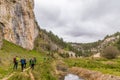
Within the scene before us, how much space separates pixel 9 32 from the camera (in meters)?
161

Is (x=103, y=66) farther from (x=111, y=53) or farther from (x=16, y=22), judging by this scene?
(x=16, y=22)

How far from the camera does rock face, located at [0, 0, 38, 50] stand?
15425 centimetres

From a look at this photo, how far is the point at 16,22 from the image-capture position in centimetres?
17862

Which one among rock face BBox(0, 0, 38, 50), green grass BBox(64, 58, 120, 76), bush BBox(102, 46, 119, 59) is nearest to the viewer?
green grass BBox(64, 58, 120, 76)

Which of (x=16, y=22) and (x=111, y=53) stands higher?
(x=16, y=22)

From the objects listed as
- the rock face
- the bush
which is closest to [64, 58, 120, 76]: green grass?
the rock face

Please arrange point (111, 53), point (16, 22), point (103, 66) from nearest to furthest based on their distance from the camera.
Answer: point (103, 66) < point (16, 22) < point (111, 53)

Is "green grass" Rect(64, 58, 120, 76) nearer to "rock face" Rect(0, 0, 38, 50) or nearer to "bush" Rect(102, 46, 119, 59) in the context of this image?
"rock face" Rect(0, 0, 38, 50)

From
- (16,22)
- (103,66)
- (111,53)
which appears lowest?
(103,66)

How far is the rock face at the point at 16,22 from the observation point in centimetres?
15425

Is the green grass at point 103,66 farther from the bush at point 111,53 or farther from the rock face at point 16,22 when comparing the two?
the bush at point 111,53

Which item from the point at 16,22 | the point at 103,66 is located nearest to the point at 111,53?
the point at 16,22

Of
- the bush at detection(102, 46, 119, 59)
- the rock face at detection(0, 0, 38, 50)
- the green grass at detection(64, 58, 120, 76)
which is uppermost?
the rock face at detection(0, 0, 38, 50)

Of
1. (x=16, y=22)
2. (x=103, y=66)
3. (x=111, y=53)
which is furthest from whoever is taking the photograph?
(x=111, y=53)
